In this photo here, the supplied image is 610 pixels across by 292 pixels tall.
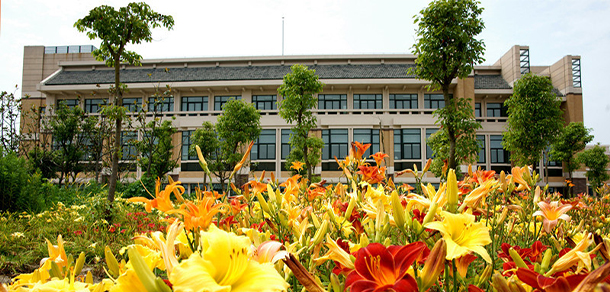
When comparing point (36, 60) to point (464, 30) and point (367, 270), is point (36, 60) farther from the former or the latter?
point (367, 270)

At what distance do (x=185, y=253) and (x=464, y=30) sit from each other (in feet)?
29.5

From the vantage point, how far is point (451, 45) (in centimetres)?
790

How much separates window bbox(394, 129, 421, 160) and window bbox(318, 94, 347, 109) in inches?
175

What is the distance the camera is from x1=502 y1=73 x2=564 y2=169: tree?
15.5m

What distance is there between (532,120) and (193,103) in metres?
20.8

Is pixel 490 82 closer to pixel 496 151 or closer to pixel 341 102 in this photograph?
pixel 496 151

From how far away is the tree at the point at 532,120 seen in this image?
1551 centimetres

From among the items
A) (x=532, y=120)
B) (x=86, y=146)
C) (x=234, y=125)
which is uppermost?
(x=532, y=120)

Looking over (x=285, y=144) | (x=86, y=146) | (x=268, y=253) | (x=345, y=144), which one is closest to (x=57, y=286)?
(x=268, y=253)

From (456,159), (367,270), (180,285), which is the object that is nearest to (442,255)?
(367,270)

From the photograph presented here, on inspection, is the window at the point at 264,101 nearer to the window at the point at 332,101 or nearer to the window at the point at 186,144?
the window at the point at 332,101

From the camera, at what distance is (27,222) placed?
566cm

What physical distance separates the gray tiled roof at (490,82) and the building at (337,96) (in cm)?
7

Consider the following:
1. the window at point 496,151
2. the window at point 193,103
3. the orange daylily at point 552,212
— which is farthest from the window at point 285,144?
the orange daylily at point 552,212
